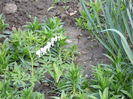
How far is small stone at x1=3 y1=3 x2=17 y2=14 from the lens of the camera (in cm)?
391

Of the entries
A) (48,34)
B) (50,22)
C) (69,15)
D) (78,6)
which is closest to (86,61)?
(48,34)

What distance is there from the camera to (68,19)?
12.7ft

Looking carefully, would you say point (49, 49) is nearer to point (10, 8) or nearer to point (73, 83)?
point (73, 83)

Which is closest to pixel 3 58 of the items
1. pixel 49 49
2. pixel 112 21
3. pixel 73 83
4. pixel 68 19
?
pixel 49 49

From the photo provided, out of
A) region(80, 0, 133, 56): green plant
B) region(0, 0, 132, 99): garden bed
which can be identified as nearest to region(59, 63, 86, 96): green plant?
region(0, 0, 132, 99): garden bed

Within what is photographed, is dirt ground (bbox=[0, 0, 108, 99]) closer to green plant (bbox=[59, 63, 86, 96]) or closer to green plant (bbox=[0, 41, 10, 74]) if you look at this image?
green plant (bbox=[59, 63, 86, 96])

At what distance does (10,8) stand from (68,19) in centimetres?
98

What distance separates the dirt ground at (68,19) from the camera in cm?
307

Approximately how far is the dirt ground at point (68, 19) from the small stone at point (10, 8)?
0.07 feet

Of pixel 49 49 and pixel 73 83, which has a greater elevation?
pixel 49 49

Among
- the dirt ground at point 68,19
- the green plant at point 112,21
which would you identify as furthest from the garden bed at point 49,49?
the green plant at point 112,21

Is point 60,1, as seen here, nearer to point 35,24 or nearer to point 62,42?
point 35,24

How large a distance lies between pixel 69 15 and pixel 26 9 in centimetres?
73

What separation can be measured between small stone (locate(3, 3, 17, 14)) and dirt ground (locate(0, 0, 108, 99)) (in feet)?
0.07
